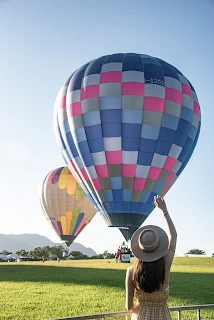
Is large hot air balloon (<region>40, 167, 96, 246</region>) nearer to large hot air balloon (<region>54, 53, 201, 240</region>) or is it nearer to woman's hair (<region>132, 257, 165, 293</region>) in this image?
large hot air balloon (<region>54, 53, 201, 240</region>)

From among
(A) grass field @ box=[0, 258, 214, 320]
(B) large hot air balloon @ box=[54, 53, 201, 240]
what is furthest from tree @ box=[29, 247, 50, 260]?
(A) grass field @ box=[0, 258, 214, 320]

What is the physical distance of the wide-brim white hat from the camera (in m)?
4.22

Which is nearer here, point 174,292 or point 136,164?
point 174,292

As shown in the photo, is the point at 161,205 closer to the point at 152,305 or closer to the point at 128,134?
the point at 152,305

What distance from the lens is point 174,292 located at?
1381 centimetres

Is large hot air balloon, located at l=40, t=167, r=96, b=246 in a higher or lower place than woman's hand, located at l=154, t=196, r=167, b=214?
higher

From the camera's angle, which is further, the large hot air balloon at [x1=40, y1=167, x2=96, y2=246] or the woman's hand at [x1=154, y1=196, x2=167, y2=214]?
the large hot air balloon at [x1=40, y1=167, x2=96, y2=246]

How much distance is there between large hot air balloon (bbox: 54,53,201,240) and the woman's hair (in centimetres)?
2168

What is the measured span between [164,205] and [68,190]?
36830 millimetres

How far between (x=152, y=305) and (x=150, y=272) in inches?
16.7

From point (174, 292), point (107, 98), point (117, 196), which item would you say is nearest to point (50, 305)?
point (174, 292)

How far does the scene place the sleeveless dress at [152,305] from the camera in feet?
14.4

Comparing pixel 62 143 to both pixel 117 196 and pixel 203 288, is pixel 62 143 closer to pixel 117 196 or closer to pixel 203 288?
pixel 117 196

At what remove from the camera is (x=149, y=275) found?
4270mm
